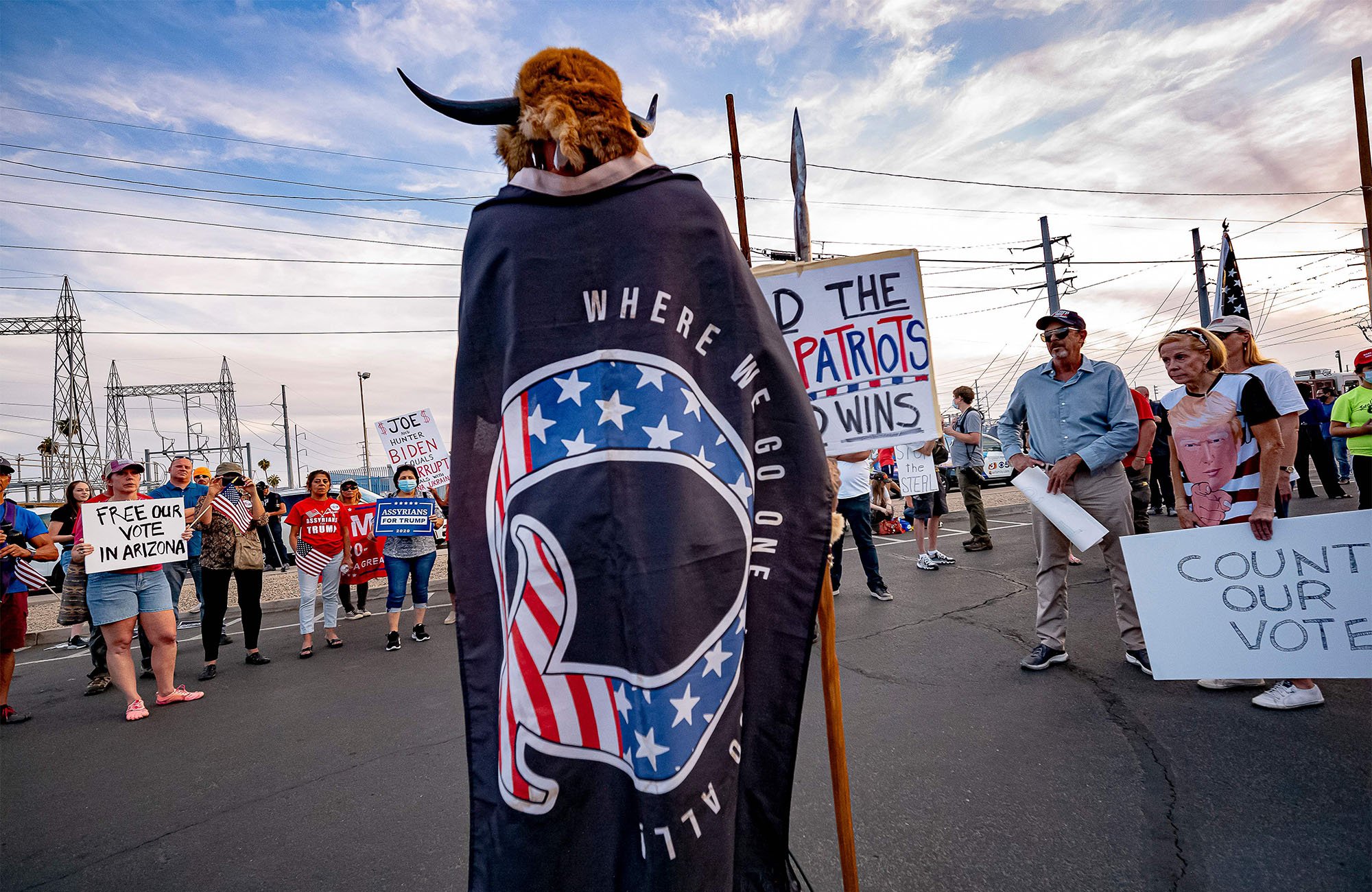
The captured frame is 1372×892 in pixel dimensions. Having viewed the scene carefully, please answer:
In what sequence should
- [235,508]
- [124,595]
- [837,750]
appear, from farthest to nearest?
[235,508], [124,595], [837,750]

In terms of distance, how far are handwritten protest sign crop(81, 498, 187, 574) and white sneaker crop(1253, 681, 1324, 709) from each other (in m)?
7.25

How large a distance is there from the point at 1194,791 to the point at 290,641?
829cm

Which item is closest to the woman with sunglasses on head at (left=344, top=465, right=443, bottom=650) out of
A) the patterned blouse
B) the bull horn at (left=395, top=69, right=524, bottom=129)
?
the patterned blouse

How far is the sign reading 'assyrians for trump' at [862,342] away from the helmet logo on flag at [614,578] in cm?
161

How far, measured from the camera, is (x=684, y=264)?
1.52m

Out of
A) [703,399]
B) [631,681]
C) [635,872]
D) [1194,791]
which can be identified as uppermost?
[703,399]

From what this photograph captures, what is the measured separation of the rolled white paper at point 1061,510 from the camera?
4.05 meters

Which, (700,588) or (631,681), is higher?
(700,588)

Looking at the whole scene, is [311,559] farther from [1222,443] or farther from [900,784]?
[1222,443]

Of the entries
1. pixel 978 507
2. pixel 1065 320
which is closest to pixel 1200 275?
pixel 978 507

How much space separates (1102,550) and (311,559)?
23.5 feet

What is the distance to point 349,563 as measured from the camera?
7.87 meters

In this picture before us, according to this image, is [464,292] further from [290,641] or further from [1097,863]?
[290,641]

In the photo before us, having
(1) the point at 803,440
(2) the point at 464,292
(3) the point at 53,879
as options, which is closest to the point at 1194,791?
(1) the point at 803,440
